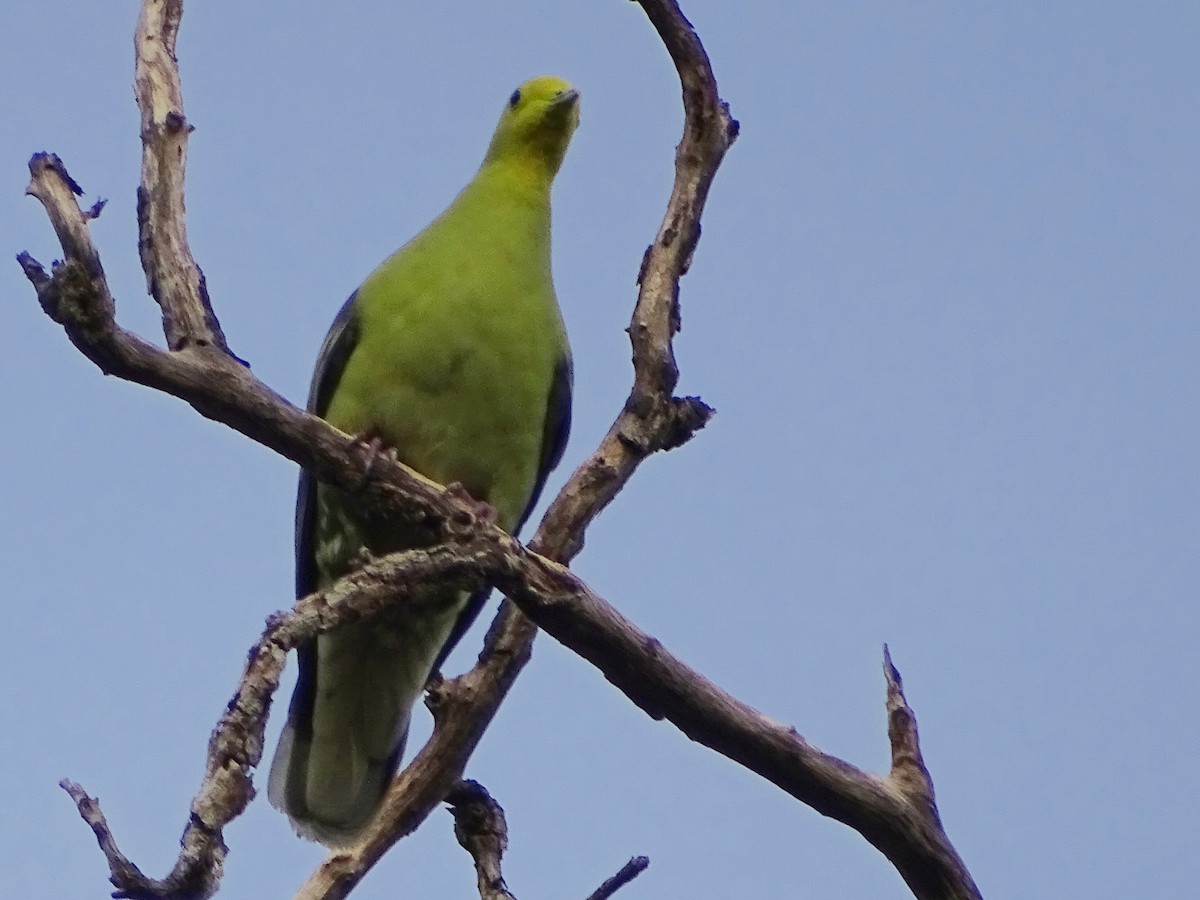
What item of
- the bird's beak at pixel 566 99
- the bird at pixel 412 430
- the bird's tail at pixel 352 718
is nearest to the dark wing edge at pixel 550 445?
the bird at pixel 412 430

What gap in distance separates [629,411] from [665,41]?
1180mm

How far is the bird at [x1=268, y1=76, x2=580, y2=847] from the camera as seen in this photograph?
198 inches

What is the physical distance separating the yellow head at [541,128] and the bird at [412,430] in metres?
0.36

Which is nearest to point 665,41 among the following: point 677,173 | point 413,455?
point 677,173

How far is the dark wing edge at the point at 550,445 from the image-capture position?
538 centimetres

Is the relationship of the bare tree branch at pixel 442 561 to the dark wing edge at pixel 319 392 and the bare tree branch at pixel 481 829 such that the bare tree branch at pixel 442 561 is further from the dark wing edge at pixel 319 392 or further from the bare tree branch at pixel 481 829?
the dark wing edge at pixel 319 392

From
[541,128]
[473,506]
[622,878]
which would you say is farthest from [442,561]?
[541,128]

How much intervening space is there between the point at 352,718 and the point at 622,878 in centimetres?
140

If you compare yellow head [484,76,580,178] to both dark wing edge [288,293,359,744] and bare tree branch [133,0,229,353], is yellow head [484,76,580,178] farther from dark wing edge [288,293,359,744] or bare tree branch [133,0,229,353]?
bare tree branch [133,0,229,353]

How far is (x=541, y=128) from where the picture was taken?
232 inches

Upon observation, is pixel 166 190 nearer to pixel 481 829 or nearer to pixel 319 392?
pixel 319 392

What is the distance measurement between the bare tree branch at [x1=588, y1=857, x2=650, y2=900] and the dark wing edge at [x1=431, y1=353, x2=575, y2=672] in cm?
122

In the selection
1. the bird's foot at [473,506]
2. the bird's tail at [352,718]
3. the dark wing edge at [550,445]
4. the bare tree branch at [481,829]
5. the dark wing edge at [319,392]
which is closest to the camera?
the bird's foot at [473,506]

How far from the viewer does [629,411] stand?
15.7 ft
